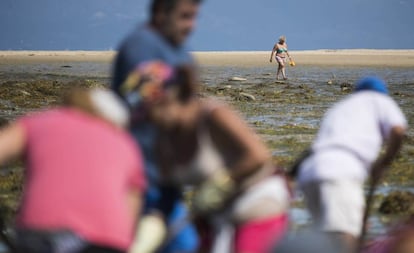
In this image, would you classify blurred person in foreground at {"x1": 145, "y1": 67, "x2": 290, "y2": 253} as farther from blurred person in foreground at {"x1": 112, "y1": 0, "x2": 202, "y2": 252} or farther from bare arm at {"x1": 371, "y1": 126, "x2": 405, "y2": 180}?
bare arm at {"x1": 371, "y1": 126, "x2": 405, "y2": 180}

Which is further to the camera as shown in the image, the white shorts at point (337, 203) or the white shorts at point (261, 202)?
the white shorts at point (337, 203)

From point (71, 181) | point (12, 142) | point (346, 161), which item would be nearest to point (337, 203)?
point (346, 161)

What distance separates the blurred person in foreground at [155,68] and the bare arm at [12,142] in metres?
0.73

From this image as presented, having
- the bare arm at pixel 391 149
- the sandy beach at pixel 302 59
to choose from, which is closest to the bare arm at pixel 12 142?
the bare arm at pixel 391 149

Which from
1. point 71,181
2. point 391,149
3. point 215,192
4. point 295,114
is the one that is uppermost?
point 71,181

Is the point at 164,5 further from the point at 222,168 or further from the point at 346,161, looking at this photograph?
the point at 346,161

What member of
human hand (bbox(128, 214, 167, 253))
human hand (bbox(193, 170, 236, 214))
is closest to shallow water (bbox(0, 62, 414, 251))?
human hand (bbox(128, 214, 167, 253))

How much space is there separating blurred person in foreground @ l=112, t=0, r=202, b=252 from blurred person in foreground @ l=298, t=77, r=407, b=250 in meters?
1.12

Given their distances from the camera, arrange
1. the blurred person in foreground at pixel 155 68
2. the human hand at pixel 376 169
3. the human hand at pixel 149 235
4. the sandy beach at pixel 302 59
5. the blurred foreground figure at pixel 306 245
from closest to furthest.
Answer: the blurred foreground figure at pixel 306 245
the human hand at pixel 149 235
the blurred person in foreground at pixel 155 68
the human hand at pixel 376 169
the sandy beach at pixel 302 59

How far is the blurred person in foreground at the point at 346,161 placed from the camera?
5.25 meters

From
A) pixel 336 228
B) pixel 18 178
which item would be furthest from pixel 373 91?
pixel 18 178

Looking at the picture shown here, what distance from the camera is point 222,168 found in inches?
158

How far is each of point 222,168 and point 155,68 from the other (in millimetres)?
650

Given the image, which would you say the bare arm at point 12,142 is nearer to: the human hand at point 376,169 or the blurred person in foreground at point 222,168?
the blurred person in foreground at point 222,168
